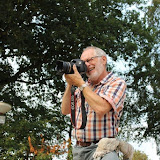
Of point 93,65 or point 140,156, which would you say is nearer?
point 93,65

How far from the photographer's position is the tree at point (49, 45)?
28.8 ft

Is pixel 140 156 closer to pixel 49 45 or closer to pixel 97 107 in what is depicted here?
pixel 49 45

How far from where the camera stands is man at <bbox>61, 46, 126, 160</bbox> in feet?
6.81

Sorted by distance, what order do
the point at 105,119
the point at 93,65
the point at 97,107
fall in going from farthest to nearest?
the point at 93,65, the point at 105,119, the point at 97,107

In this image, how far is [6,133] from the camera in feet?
27.0

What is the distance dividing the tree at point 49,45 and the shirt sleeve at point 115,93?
19.3 ft

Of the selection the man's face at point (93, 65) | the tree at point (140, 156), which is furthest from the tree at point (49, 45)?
the man's face at point (93, 65)

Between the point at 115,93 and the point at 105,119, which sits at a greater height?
the point at 115,93

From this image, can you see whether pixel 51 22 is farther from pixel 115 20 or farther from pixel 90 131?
pixel 90 131

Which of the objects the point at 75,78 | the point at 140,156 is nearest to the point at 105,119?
the point at 75,78

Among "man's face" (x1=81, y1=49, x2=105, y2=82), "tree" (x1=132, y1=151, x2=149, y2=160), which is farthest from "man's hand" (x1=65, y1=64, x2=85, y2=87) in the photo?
"tree" (x1=132, y1=151, x2=149, y2=160)

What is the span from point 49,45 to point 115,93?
7.67m

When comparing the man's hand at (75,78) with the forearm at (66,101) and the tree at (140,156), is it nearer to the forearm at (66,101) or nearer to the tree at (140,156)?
the forearm at (66,101)

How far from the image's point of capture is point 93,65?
2.35 m
